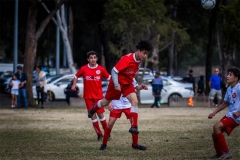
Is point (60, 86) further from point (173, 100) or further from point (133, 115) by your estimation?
point (133, 115)

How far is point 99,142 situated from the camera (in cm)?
1464

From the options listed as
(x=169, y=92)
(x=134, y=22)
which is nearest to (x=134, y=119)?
(x=169, y=92)

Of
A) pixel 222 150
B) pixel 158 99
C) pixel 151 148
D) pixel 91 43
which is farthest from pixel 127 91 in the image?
pixel 91 43

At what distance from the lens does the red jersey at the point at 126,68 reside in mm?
12516

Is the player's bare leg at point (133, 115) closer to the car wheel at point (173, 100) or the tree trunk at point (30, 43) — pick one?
the tree trunk at point (30, 43)

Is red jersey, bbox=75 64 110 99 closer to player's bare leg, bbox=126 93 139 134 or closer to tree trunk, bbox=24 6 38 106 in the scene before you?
player's bare leg, bbox=126 93 139 134

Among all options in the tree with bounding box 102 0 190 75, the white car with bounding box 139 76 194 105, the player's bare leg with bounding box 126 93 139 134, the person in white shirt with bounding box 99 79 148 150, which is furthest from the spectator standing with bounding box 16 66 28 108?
the player's bare leg with bounding box 126 93 139 134

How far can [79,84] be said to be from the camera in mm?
39562

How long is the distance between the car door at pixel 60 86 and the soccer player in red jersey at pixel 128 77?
88.4 feet

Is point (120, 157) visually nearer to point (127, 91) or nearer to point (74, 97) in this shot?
point (127, 91)

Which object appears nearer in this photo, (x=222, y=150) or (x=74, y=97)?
(x=222, y=150)

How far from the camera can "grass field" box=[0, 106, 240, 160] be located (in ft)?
39.4

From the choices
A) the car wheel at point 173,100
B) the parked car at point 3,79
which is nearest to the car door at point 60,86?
the car wheel at point 173,100

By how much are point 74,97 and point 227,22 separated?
8824 millimetres
